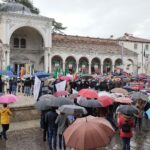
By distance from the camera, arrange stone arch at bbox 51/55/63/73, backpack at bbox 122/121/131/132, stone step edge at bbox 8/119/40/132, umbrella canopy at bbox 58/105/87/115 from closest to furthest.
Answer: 1. umbrella canopy at bbox 58/105/87/115
2. backpack at bbox 122/121/131/132
3. stone step edge at bbox 8/119/40/132
4. stone arch at bbox 51/55/63/73

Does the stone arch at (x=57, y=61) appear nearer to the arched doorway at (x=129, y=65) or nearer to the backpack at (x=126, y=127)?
the arched doorway at (x=129, y=65)

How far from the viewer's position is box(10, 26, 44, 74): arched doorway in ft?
134

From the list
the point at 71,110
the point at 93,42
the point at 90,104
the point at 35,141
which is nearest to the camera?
the point at 71,110

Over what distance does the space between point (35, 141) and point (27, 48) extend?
3204cm

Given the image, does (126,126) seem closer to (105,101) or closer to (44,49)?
(105,101)

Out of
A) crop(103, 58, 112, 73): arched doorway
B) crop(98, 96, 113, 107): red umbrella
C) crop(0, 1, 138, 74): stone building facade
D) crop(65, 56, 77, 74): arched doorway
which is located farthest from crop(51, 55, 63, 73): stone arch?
crop(98, 96, 113, 107): red umbrella

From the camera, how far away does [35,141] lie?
10641 mm

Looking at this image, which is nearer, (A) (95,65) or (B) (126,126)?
(B) (126,126)

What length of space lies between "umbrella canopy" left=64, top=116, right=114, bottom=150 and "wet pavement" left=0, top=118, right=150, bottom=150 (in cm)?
430

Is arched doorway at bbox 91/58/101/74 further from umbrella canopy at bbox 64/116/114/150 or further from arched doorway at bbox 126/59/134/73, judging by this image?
umbrella canopy at bbox 64/116/114/150

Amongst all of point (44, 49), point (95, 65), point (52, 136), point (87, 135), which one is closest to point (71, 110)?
point (52, 136)

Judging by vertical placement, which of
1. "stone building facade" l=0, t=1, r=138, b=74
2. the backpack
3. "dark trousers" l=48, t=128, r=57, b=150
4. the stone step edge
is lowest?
the stone step edge

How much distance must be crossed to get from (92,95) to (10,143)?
134 inches

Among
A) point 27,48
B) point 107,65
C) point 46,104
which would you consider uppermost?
point 27,48
